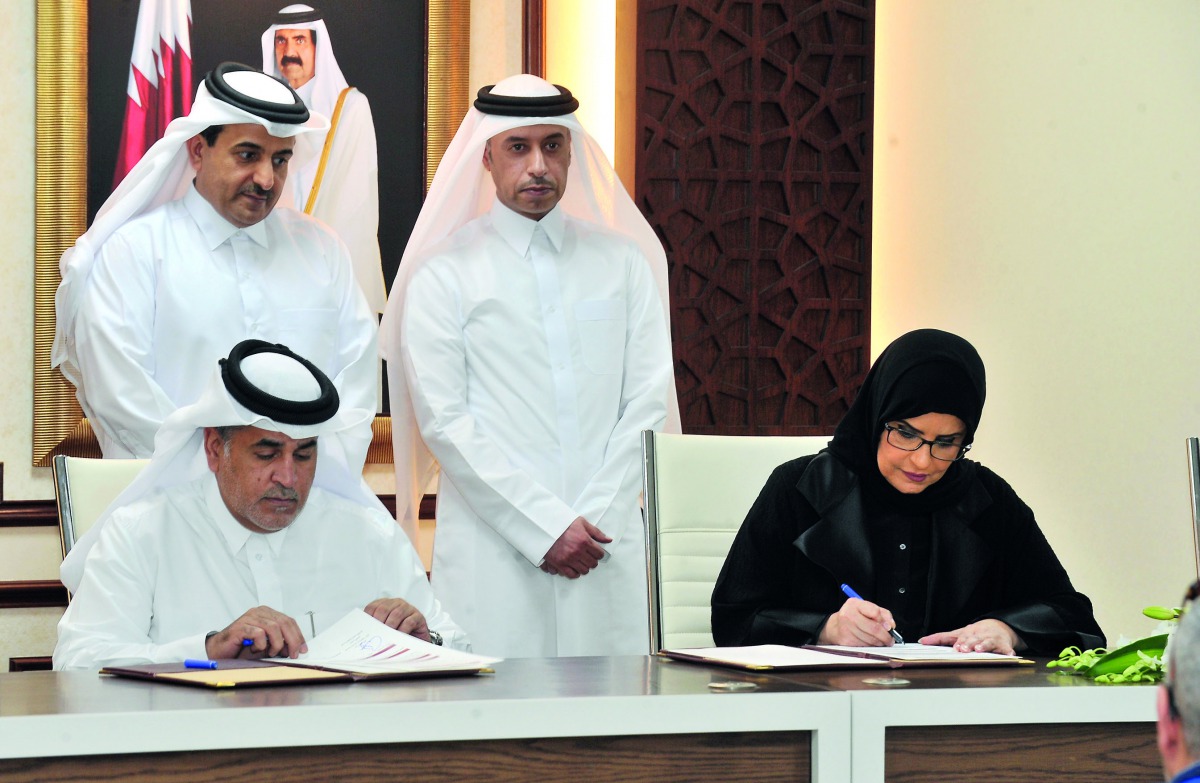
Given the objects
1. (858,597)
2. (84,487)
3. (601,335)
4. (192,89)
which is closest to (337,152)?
(192,89)

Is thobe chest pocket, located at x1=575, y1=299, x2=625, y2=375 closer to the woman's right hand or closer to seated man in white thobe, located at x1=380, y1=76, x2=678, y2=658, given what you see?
seated man in white thobe, located at x1=380, y1=76, x2=678, y2=658

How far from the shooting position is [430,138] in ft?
15.6

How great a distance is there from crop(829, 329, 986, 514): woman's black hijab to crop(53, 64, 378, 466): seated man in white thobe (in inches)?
51.5

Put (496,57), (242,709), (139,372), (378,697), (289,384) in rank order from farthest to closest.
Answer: (496,57)
(139,372)
(289,384)
(378,697)
(242,709)

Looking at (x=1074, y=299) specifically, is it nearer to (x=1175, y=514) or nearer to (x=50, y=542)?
(x=1175, y=514)

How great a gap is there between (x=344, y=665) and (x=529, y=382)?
77.1 inches

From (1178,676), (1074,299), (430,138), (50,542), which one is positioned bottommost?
(50,542)

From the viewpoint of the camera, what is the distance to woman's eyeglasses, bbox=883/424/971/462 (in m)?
2.78

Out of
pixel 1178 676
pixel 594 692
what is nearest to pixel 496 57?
pixel 594 692

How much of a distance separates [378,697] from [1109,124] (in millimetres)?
3999

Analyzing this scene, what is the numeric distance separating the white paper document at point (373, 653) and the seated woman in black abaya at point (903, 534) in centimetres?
83

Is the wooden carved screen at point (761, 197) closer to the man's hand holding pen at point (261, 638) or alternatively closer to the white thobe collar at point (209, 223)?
the white thobe collar at point (209, 223)

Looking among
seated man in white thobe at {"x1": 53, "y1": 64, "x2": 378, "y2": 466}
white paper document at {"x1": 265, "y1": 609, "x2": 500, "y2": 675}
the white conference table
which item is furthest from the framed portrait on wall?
the white conference table

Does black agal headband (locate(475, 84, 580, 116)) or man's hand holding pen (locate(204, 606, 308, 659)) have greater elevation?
black agal headband (locate(475, 84, 580, 116))
